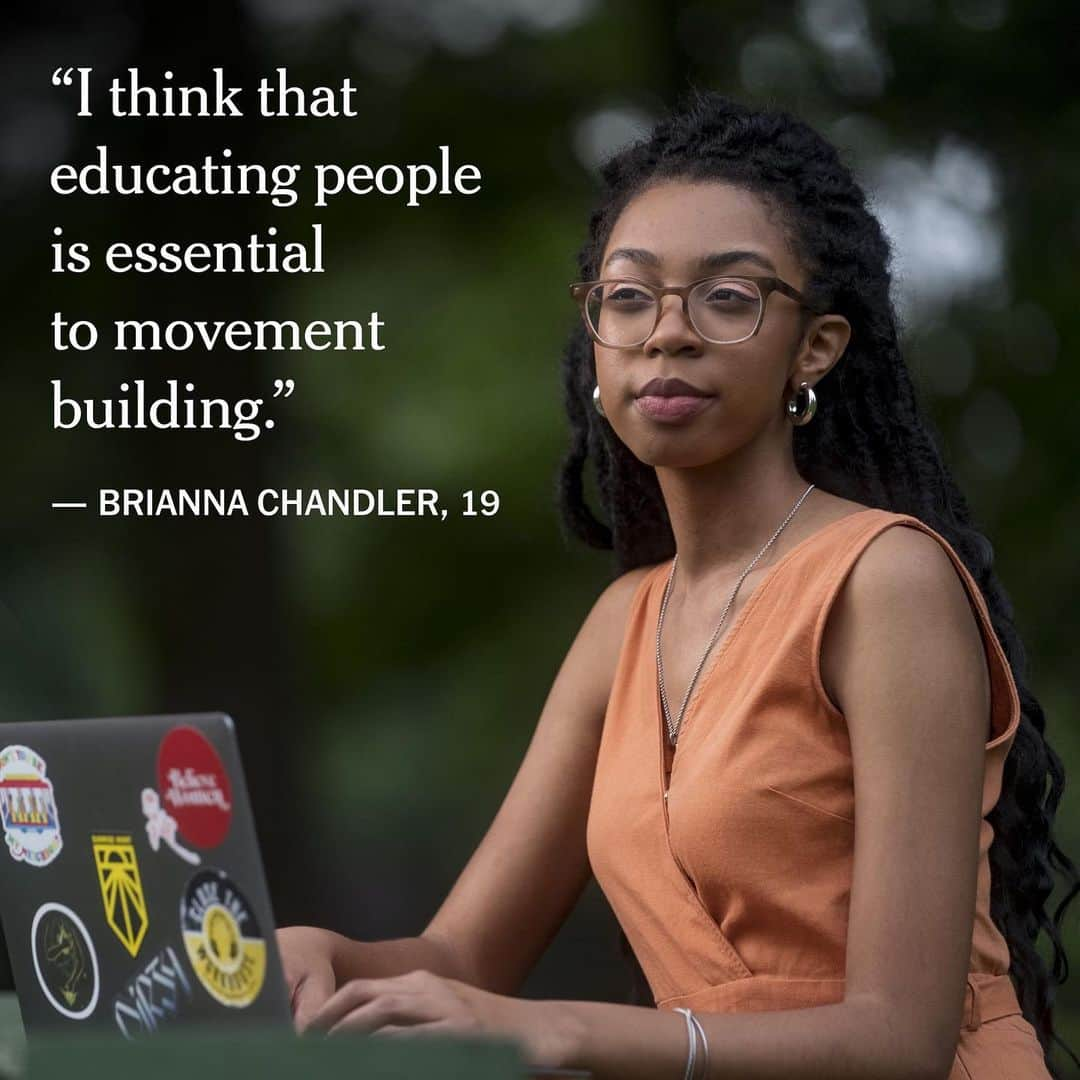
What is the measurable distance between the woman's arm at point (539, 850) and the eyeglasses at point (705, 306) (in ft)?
1.28

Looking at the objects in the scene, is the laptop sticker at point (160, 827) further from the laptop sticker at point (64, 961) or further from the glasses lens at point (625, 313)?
the glasses lens at point (625, 313)

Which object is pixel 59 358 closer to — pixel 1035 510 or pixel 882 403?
pixel 1035 510

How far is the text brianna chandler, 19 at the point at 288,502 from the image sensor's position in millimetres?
4902

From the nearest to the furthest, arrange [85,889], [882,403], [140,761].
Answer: [140,761]
[85,889]
[882,403]

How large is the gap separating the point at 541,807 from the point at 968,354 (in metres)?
3.33

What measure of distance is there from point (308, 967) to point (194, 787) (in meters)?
0.61

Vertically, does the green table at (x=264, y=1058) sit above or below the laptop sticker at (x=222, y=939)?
below

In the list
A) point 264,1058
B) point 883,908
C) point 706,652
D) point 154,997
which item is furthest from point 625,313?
point 264,1058

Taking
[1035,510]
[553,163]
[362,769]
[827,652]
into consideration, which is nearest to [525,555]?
[362,769]

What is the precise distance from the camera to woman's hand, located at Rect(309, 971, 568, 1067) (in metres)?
1.33

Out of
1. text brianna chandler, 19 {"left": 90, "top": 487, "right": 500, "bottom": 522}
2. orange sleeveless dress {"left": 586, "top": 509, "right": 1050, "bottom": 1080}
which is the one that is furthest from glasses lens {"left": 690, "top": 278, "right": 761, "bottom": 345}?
text brianna chandler, 19 {"left": 90, "top": 487, "right": 500, "bottom": 522}

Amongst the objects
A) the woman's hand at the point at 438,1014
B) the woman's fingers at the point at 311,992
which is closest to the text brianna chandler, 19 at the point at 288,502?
the woman's fingers at the point at 311,992

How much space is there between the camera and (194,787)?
3.85 ft

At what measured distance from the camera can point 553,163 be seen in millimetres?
5418
